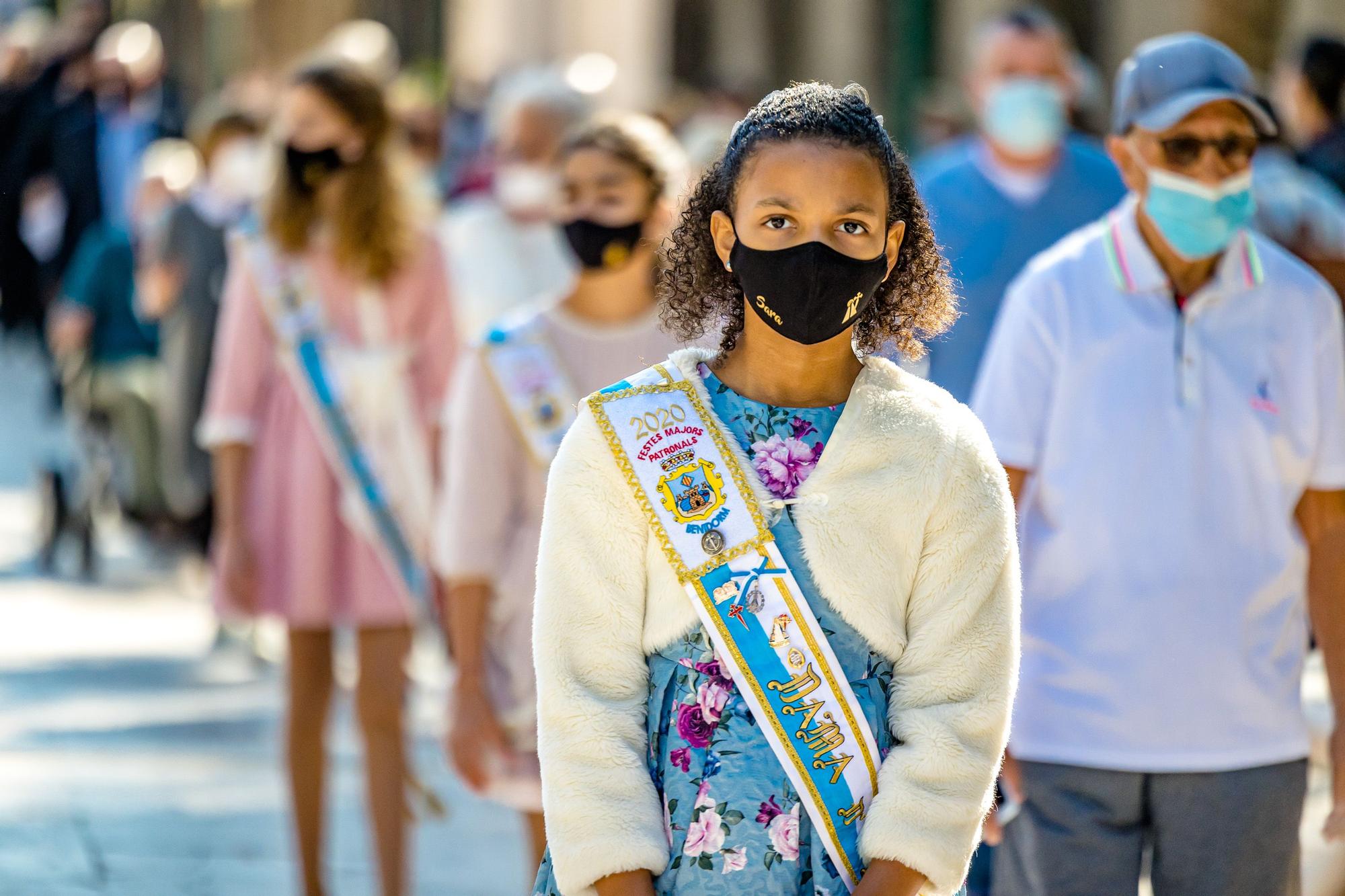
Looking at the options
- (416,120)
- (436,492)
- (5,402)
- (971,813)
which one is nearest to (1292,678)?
(971,813)

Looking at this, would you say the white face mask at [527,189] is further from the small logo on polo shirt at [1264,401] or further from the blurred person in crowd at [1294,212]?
the small logo on polo shirt at [1264,401]

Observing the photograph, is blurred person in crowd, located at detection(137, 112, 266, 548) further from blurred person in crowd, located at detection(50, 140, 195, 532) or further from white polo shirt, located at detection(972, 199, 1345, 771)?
white polo shirt, located at detection(972, 199, 1345, 771)

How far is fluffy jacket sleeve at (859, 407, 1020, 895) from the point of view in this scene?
3227mm

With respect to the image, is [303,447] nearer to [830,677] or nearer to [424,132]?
[830,677]

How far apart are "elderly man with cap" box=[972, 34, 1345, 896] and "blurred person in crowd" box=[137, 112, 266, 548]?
6216 mm

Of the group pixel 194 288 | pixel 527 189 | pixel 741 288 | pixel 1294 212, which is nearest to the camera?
pixel 741 288

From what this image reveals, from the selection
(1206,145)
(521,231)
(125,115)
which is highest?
(1206,145)

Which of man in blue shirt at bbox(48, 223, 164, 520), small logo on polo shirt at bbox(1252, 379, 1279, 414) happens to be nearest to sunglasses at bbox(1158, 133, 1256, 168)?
Answer: small logo on polo shirt at bbox(1252, 379, 1279, 414)

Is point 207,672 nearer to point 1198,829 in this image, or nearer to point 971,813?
point 1198,829

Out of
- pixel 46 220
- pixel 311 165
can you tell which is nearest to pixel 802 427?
pixel 311 165

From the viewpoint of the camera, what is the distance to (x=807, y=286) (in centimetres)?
333

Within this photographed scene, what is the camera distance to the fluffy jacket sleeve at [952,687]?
3.23 metres

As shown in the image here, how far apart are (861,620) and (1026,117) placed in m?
3.62

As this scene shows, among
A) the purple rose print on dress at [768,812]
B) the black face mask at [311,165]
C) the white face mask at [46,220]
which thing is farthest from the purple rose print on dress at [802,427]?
the white face mask at [46,220]
